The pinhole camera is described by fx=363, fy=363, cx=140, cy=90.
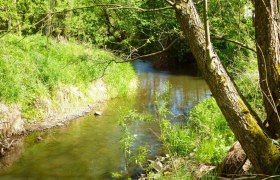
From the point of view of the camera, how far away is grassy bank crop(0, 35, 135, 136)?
34.7 feet

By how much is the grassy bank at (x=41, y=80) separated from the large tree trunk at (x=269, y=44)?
5414 millimetres

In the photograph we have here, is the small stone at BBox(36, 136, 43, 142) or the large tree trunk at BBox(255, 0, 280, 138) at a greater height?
the large tree trunk at BBox(255, 0, 280, 138)

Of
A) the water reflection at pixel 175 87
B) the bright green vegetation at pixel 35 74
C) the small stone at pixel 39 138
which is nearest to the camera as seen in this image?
the small stone at pixel 39 138

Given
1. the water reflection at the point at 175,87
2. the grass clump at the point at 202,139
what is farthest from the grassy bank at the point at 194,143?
the water reflection at the point at 175,87

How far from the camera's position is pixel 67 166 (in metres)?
8.23

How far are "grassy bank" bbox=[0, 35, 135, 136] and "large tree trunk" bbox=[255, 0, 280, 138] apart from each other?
5.41m

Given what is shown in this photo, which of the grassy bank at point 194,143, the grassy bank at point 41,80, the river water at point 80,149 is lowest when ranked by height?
the river water at point 80,149

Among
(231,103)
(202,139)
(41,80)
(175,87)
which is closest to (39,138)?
(41,80)

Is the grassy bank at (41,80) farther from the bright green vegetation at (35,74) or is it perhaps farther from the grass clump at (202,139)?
the grass clump at (202,139)

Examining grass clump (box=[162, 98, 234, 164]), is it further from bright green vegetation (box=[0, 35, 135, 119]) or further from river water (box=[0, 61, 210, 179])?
bright green vegetation (box=[0, 35, 135, 119])

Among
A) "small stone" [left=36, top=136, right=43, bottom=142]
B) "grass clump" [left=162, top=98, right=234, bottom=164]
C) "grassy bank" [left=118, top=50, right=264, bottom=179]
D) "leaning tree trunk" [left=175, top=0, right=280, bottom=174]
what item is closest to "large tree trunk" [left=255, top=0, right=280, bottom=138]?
"leaning tree trunk" [left=175, top=0, right=280, bottom=174]

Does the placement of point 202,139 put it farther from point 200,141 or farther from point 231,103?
point 231,103

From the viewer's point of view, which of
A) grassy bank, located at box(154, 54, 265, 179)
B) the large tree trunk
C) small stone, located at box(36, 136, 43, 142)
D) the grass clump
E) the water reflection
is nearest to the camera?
the large tree trunk

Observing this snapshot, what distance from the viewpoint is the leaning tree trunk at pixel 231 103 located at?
3824 millimetres
